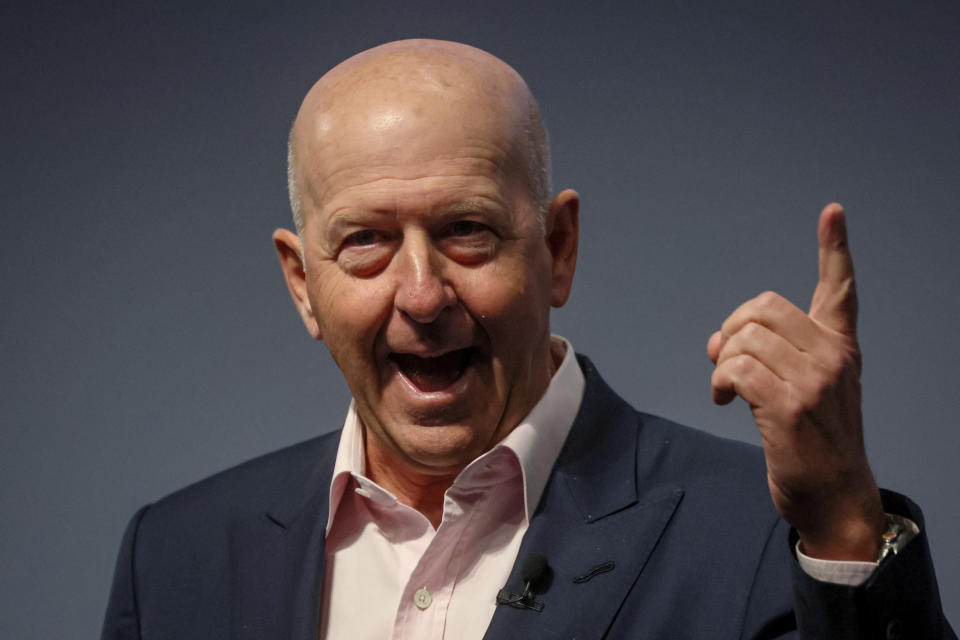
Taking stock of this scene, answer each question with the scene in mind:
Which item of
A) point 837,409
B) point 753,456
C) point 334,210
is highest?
point 334,210

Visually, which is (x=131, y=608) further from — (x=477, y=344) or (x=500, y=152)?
(x=500, y=152)

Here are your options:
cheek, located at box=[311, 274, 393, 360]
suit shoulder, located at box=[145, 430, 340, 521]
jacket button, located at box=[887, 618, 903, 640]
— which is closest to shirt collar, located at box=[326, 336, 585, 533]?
suit shoulder, located at box=[145, 430, 340, 521]

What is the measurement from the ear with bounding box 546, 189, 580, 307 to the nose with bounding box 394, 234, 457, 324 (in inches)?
10.2

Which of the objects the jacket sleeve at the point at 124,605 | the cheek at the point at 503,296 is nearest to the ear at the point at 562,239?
the cheek at the point at 503,296

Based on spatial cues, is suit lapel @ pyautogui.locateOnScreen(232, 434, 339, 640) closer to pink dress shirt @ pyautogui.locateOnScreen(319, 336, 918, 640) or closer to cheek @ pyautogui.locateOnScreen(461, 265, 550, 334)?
pink dress shirt @ pyautogui.locateOnScreen(319, 336, 918, 640)

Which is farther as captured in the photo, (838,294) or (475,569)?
(475,569)

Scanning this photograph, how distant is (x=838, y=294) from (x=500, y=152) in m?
0.62

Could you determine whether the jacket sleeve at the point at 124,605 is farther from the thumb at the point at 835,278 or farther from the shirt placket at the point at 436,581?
the thumb at the point at 835,278

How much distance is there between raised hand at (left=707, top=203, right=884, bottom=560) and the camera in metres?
1.46

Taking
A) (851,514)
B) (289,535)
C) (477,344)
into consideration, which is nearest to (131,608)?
(289,535)

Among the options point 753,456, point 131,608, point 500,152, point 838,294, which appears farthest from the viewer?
point 131,608

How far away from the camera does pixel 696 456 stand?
78.5 inches

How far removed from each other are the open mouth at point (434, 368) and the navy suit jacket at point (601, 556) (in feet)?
0.81

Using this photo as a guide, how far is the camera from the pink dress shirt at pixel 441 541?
189 cm
